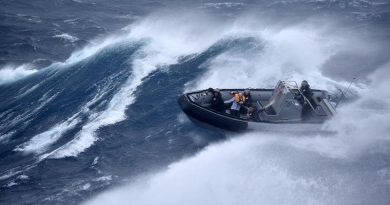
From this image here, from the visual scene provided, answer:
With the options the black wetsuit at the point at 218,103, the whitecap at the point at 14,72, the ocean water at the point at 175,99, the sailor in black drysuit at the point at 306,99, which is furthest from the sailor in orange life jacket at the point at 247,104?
the whitecap at the point at 14,72

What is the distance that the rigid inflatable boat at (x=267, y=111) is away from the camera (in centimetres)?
2012

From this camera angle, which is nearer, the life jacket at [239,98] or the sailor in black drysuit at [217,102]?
the sailor in black drysuit at [217,102]

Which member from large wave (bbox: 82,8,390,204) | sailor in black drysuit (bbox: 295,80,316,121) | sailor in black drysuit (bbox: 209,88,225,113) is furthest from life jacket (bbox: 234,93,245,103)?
sailor in black drysuit (bbox: 295,80,316,121)

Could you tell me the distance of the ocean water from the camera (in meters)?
18.0

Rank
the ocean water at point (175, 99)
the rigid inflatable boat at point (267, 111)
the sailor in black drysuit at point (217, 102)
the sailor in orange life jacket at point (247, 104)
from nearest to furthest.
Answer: the ocean water at point (175, 99) → the rigid inflatable boat at point (267, 111) → the sailor in orange life jacket at point (247, 104) → the sailor in black drysuit at point (217, 102)

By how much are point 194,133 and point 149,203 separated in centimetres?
569

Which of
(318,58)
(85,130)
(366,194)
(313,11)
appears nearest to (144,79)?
(85,130)

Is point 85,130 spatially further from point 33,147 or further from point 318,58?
point 318,58

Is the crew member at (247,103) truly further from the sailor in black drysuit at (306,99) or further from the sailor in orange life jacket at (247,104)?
the sailor in black drysuit at (306,99)

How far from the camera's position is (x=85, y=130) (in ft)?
72.8

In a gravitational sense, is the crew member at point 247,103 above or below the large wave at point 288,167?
above

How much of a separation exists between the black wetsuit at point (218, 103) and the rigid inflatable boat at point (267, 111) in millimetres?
283

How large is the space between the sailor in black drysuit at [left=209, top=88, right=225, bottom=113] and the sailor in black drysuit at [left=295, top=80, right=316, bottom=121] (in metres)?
4.03

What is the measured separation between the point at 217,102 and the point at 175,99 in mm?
5029
